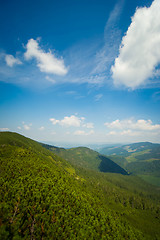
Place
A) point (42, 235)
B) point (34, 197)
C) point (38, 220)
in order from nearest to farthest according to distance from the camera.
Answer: point (42, 235) → point (38, 220) → point (34, 197)

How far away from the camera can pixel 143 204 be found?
179 meters

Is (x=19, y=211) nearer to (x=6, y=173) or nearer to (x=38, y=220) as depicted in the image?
(x=38, y=220)

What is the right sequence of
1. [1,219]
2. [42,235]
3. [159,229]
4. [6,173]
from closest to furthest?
[1,219], [42,235], [6,173], [159,229]

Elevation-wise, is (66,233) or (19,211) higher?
(19,211)

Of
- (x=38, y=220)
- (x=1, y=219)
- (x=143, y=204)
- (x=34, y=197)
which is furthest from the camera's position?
(x=143, y=204)

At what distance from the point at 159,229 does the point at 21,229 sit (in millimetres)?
178093

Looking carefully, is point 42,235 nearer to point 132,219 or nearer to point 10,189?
point 10,189

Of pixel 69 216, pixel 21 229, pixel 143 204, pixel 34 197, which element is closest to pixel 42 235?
pixel 21 229

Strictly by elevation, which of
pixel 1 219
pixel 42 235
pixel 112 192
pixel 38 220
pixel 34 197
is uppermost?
pixel 1 219

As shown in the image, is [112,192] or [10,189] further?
[112,192]

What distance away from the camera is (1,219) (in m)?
40.2

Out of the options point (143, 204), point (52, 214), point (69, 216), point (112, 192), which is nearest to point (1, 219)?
point (52, 214)

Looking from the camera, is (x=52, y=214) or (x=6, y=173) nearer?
(x=52, y=214)

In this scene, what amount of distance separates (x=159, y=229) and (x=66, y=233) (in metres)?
154
